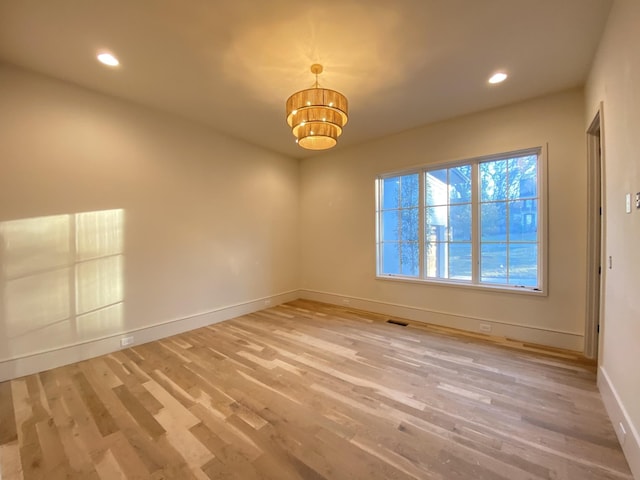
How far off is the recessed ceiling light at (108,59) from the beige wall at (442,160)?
10.7ft

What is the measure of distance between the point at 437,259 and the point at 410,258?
0.41 m

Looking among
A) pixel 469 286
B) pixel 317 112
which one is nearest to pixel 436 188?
pixel 469 286

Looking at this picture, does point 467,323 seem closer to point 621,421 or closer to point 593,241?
point 593,241

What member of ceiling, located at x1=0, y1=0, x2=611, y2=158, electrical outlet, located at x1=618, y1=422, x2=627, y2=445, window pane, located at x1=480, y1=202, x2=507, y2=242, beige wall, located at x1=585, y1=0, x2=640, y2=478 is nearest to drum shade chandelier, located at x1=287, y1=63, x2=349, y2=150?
ceiling, located at x1=0, y1=0, x2=611, y2=158

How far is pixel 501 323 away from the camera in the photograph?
10.9ft

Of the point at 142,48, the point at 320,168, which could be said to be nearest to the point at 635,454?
the point at 142,48

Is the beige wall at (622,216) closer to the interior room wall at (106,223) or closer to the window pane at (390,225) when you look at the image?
the window pane at (390,225)

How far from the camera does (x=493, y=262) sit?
3445 mm

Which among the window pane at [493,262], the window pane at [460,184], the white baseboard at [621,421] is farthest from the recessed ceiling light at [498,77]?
the white baseboard at [621,421]

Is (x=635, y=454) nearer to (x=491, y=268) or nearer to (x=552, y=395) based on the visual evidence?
(x=552, y=395)

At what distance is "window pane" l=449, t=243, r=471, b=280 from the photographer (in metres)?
3.63

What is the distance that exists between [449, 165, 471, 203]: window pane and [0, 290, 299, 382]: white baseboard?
364cm

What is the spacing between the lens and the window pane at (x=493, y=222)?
338 cm

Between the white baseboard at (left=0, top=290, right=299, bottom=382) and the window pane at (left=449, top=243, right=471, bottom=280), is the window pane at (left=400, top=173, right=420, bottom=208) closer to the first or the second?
the window pane at (left=449, top=243, right=471, bottom=280)
